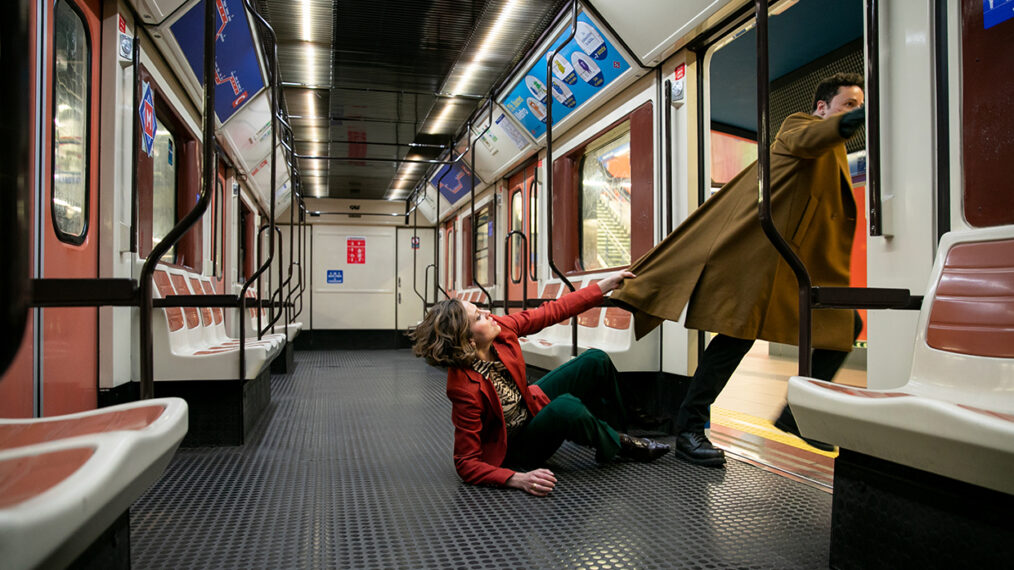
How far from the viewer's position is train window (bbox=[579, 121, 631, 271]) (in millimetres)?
4539

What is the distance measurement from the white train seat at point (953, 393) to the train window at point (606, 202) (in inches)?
116

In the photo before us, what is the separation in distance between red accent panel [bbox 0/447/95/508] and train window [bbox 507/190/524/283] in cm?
571

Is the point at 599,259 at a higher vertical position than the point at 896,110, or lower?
lower

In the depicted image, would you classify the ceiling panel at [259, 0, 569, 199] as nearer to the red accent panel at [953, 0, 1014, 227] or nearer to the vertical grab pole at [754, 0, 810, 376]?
the vertical grab pole at [754, 0, 810, 376]

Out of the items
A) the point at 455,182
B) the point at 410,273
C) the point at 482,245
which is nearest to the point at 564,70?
the point at 455,182

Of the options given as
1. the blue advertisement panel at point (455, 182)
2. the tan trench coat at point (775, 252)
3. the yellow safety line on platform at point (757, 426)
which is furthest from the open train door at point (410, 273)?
the tan trench coat at point (775, 252)

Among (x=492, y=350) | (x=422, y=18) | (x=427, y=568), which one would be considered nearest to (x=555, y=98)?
(x=422, y=18)

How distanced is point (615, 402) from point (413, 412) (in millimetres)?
1583

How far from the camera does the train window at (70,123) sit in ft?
7.62

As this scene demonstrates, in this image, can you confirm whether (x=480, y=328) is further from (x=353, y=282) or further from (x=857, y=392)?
(x=353, y=282)

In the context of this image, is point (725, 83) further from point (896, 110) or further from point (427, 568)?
point (427, 568)

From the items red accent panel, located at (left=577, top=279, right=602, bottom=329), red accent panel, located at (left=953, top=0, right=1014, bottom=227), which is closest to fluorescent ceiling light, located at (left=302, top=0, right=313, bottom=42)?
red accent panel, located at (left=577, top=279, right=602, bottom=329)

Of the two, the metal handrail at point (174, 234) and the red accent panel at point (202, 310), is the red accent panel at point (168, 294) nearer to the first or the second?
the red accent panel at point (202, 310)

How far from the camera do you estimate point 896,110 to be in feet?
6.29
